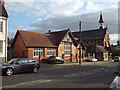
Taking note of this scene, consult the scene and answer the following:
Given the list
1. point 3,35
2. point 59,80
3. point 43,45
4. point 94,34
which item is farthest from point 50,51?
point 94,34

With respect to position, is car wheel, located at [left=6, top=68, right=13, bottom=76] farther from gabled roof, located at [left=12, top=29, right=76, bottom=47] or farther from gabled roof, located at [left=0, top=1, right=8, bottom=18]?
gabled roof, located at [left=12, top=29, right=76, bottom=47]

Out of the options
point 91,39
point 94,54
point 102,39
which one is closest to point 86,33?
point 91,39

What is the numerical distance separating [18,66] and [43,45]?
1750cm

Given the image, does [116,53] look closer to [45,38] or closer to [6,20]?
[45,38]

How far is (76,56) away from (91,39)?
126ft

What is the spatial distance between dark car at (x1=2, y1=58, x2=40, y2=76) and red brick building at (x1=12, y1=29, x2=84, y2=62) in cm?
1360

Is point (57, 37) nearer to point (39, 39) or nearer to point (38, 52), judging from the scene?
point (39, 39)

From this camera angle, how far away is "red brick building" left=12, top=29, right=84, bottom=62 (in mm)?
28791

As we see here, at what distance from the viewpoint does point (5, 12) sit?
23297 millimetres

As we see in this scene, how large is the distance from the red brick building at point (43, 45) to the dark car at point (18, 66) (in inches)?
535

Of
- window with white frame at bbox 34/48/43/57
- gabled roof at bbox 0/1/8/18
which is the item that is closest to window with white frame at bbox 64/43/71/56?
window with white frame at bbox 34/48/43/57

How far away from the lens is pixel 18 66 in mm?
13328

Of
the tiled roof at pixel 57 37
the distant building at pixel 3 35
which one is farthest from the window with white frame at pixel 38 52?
the distant building at pixel 3 35

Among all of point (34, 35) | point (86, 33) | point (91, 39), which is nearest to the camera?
point (34, 35)
